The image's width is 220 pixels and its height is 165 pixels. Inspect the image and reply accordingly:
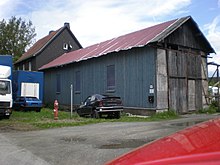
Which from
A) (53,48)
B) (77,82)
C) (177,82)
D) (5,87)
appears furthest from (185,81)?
(53,48)

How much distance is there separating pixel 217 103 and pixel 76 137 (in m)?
17.4

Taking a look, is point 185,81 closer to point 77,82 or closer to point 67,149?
point 77,82

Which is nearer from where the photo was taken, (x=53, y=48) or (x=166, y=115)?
(x=166, y=115)

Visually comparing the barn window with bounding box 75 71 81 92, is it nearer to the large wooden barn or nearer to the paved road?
the large wooden barn

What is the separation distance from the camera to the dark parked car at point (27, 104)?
26.7 meters

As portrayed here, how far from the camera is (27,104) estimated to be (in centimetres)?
2666

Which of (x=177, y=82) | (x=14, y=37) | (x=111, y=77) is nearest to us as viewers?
(x=177, y=82)

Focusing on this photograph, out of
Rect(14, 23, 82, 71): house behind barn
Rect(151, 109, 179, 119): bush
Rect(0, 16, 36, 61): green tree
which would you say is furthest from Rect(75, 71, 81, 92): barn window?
Rect(0, 16, 36, 61): green tree

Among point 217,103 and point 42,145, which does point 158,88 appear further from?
point 42,145

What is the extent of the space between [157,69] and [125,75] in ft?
10.2

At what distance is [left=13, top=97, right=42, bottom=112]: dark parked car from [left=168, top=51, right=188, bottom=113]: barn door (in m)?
11.1

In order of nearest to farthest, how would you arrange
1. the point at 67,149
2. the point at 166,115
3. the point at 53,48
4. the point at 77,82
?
the point at 67,149 → the point at 166,115 → the point at 77,82 → the point at 53,48

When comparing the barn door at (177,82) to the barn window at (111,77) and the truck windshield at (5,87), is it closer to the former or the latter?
the barn window at (111,77)

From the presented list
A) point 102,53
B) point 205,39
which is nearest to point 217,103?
point 205,39
